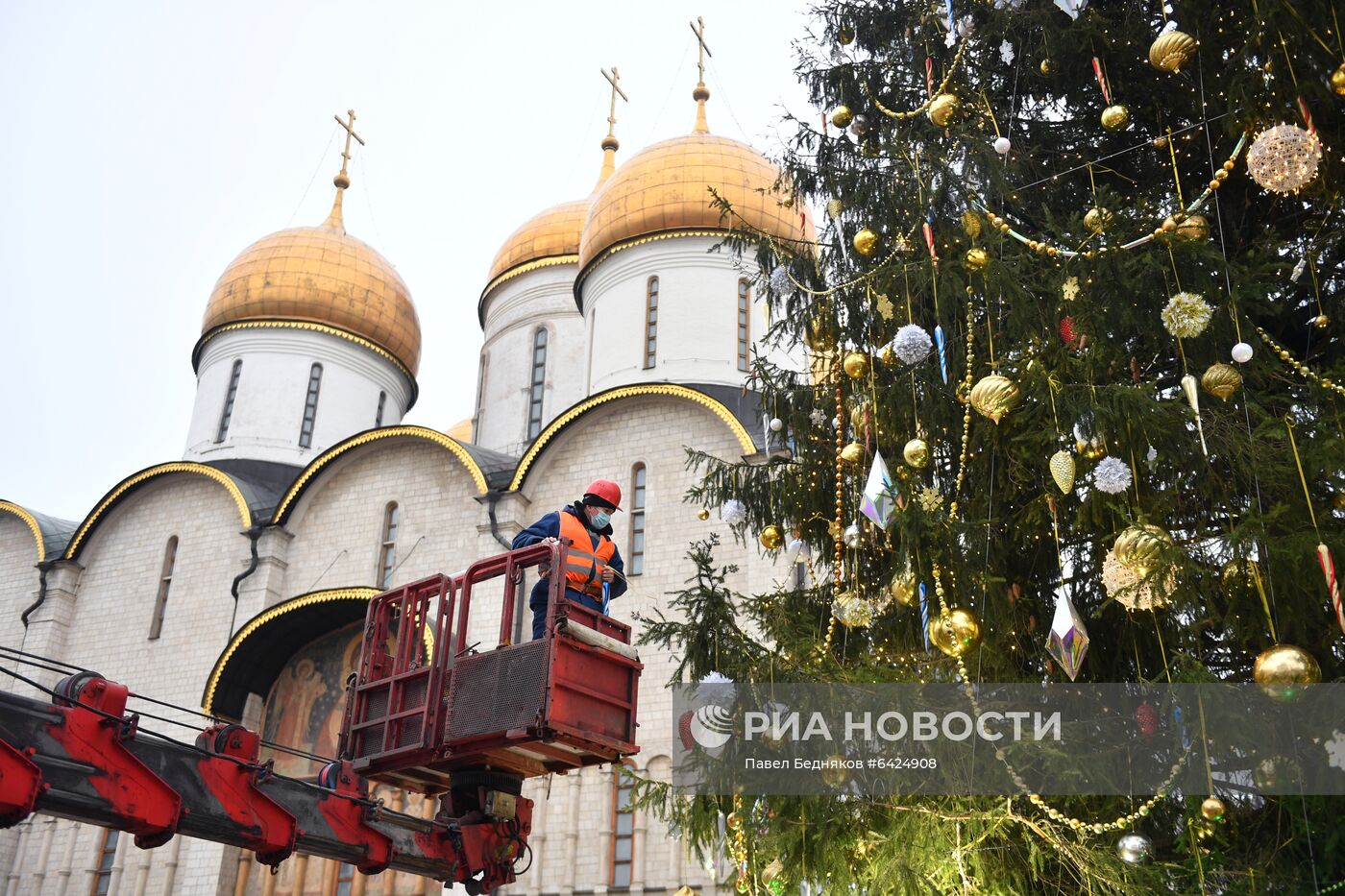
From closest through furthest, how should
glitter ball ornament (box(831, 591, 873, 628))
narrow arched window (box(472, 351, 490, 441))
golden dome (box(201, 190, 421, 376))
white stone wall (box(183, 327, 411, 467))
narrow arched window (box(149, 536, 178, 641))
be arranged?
glitter ball ornament (box(831, 591, 873, 628)) → narrow arched window (box(149, 536, 178, 641)) → white stone wall (box(183, 327, 411, 467)) → golden dome (box(201, 190, 421, 376)) → narrow arched window (box(472, 351, 490, 441))

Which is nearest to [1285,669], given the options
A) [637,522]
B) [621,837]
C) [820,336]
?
[820,336]

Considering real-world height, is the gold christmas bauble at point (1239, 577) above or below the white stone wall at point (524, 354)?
below

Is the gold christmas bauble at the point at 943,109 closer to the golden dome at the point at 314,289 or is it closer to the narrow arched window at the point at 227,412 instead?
the golden dome at the point at 314,289

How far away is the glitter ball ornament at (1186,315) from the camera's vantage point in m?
4.54

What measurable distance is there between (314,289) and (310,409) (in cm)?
184

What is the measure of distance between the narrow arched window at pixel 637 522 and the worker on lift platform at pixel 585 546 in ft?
22.3

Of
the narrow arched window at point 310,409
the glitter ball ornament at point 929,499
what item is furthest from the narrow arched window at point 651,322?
the glitter ball ornament at point 929,499

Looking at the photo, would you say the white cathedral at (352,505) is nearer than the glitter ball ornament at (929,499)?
No

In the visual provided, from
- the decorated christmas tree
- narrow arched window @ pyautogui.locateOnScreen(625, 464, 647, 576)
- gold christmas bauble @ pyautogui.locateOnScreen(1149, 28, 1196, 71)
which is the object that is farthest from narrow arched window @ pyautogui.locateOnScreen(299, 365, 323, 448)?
gold christmas bauble @ pyautogui.locateOnScreen(1149, 28, 1196, 71)

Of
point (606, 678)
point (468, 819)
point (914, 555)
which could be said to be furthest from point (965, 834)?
point (468, 819)

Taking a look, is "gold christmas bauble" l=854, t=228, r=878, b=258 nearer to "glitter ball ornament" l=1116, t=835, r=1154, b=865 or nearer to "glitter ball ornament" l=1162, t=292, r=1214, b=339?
"glitter ball ornament" l=1162, t=292, r=1214, b=339

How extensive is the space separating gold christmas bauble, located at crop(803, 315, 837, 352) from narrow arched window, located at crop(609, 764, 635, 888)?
6.20 m

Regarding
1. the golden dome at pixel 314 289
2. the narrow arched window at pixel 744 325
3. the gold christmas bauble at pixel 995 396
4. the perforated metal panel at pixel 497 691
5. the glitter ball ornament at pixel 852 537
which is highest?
the golden dome at pixel 314 289

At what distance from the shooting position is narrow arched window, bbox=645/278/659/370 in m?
16.2
